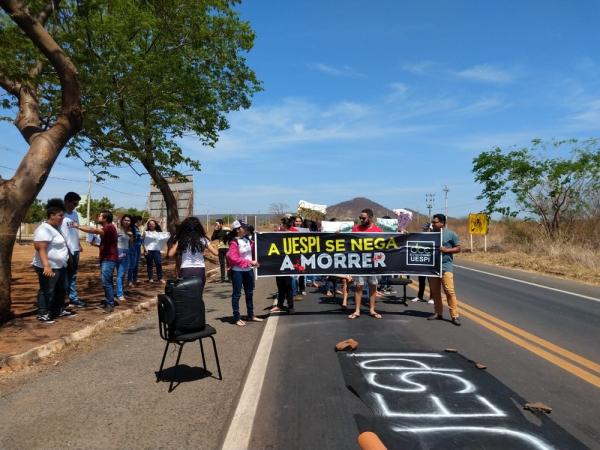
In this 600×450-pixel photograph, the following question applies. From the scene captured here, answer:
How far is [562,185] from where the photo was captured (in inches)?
1164

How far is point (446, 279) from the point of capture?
8.84m

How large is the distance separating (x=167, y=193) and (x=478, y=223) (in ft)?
67.8

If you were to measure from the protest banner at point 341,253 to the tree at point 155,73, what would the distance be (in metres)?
5.88

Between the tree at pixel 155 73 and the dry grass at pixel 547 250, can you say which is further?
the dry grass at pixel 547 250

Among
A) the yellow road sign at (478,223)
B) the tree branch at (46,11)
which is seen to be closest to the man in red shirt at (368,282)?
the tree branch at (46,11)

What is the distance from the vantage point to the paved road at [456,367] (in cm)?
398

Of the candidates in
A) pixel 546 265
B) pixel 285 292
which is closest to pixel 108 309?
pixel 285 292

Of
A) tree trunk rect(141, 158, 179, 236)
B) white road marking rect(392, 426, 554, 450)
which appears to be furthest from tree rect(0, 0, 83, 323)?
tree trunk rect(141, 158, 179, 236)

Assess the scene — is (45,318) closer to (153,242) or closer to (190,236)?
(190,236)

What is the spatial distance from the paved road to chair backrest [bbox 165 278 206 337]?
3.38 feet

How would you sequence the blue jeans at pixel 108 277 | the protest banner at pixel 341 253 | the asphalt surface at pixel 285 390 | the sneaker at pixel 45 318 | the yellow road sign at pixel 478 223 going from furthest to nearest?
the yellow road sign at pixel 478 223, the protest banner at pixel 341 253, the blue jeans at pixel 108 277, the sneaker at pixel 45 318, the asphalt surface at pixel 285 390

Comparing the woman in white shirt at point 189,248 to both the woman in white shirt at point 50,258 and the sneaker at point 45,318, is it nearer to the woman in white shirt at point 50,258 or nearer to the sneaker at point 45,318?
the woman in white shirt at point 50,258

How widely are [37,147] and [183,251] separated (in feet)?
12.4

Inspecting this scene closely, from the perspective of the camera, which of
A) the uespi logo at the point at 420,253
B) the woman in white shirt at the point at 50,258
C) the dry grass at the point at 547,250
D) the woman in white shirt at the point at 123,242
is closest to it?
the woman in white shirt at the point at 50,258
